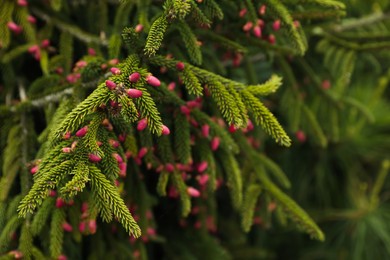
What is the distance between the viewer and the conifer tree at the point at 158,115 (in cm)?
124

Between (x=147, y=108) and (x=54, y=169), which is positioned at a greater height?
(x=147, y=108)

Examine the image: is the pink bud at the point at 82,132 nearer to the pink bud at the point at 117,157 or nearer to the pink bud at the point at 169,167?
the pink bud at the point at 117,157

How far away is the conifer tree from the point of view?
124 centimetres

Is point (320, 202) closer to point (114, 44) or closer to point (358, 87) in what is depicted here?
point (358, 87)

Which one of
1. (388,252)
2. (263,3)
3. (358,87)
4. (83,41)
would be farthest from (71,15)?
(388,252)

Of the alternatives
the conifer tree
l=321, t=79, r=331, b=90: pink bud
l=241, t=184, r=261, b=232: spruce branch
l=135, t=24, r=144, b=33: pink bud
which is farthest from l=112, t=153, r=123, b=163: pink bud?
l=321, t=79, r=331, b=90: pink bud

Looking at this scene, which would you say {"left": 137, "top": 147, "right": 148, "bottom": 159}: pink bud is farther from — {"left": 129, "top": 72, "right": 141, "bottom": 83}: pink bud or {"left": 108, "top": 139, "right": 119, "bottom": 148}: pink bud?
{"left": 129, "top": 72, "right": 141, "bottom": 83}: pink bud

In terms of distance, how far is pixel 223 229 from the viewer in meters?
2.62

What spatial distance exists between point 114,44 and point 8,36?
1.43 feet

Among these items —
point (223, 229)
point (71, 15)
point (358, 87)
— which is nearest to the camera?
point (71, 15)

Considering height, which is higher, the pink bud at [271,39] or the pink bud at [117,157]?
the pink bud at [271,39]

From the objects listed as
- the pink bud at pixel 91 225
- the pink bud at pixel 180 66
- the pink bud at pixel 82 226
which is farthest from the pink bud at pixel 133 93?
the pink bud at pixel 82 226

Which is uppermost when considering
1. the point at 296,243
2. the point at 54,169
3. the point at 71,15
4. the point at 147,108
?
the point at 147,108

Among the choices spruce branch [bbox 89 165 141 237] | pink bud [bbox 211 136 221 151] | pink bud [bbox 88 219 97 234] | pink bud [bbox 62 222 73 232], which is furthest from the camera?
pink bud [bbox 211 136 221 151]
